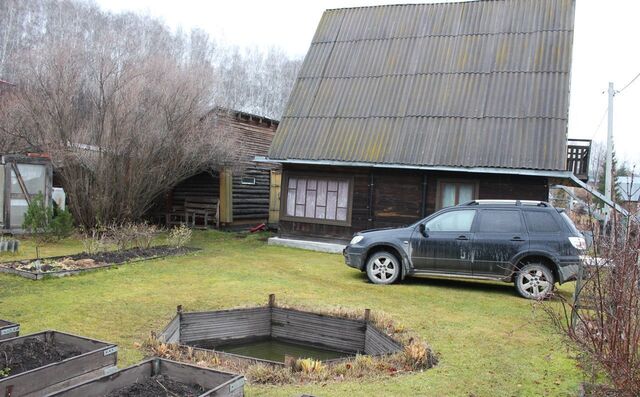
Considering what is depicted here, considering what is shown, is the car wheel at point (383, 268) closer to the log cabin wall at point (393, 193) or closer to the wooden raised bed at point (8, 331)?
the log cabin wall at point (393, 193)

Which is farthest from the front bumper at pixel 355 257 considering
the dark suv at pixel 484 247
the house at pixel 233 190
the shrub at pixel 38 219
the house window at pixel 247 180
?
the house window at pixel 247 180

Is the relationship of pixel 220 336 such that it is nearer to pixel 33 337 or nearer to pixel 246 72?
pixel 33 337

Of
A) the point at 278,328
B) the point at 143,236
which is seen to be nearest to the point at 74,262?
the point at 143,236

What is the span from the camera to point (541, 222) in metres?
10.6

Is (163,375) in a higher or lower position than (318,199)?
lower

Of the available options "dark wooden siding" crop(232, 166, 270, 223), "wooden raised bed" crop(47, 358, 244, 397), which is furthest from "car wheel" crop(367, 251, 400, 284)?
"dark wooden siding" crop(232, 166, 270, 223)

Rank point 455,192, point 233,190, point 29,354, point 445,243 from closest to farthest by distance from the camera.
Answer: point 29,354, point 445,243, point 455,192, point 233,190

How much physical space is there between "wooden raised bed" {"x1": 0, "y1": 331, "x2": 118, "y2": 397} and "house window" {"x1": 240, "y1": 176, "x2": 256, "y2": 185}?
651 inches

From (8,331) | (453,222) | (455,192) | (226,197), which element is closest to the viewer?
(8,331)

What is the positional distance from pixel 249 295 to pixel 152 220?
13.9m

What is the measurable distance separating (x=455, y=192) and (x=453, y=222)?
14.9 feet

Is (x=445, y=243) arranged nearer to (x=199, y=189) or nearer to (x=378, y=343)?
A: (x=378, y=343)

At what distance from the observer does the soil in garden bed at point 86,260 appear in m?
10.9

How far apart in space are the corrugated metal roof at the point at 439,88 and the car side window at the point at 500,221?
3.90 m
